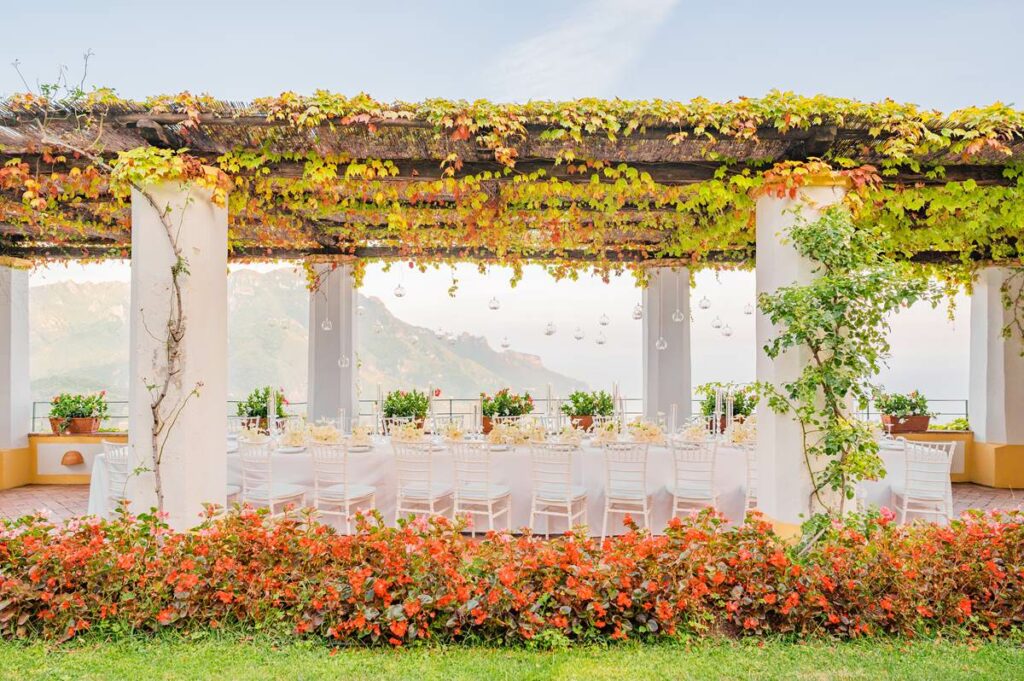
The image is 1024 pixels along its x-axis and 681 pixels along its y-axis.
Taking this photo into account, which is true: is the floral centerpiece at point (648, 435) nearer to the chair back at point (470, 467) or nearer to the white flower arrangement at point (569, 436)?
the white flower arrangement at point (569, 436)

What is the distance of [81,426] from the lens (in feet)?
29.0

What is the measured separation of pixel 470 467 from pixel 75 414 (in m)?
6.42

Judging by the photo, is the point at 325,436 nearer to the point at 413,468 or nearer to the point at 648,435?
the point at 413,468

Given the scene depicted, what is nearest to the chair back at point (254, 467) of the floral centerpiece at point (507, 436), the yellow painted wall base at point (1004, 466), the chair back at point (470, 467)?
the chair back at point (470, 467)

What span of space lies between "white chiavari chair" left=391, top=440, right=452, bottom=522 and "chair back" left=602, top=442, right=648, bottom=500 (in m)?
1.38

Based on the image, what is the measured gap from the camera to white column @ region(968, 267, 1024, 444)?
329 inches

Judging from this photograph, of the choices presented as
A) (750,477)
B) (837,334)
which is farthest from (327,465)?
(837,334)

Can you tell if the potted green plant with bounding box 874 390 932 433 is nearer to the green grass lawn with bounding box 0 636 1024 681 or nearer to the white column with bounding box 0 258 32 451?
the green grass lawn with bounding box 0 636 1024 681

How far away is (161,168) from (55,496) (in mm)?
5592

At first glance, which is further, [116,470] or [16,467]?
[16,467]

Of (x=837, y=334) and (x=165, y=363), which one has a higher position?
(x=837, y=334)

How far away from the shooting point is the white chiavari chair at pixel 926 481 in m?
5.58

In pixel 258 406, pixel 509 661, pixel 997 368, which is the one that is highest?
pixel 997 368

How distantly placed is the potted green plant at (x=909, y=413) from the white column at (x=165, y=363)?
330 inches
